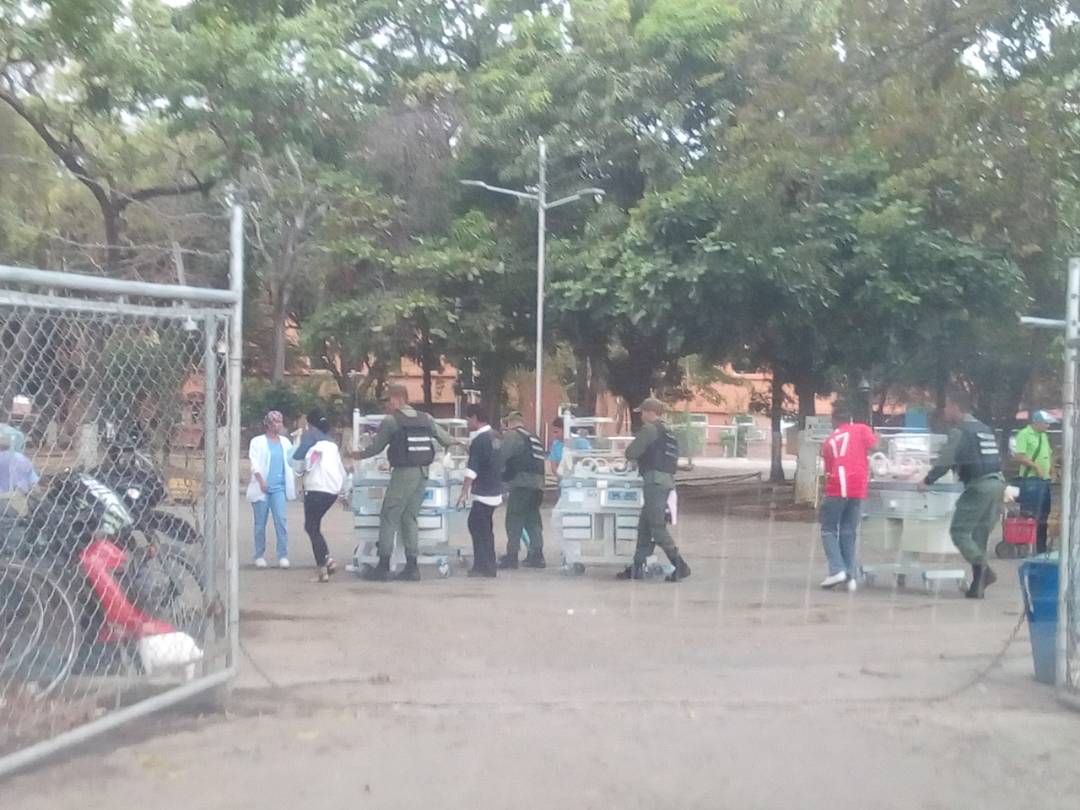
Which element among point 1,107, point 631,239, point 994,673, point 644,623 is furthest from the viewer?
point 631,239

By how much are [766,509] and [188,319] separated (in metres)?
18.2

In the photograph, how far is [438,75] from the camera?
2803 centimetres

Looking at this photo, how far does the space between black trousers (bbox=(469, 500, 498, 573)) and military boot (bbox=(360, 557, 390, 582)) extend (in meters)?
0.92

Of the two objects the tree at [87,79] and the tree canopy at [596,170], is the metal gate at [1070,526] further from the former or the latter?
the tree at [87,79]

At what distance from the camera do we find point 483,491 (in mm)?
13250

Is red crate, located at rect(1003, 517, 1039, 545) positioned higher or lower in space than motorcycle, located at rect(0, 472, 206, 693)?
lower

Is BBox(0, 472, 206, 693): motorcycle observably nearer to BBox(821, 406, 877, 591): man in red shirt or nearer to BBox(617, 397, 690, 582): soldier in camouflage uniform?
BBox(617, 397, 690, 582): soldier in camouflage uniform

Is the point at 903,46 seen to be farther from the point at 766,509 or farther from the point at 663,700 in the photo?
the point at 766,509

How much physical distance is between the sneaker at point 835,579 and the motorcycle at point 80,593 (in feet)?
21.8

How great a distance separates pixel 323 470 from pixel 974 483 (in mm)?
5752

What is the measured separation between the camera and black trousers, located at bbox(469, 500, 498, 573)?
43.5ft

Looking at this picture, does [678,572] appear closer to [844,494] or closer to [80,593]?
[844,494]

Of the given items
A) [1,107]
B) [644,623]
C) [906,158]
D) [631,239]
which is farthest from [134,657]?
[631,239]

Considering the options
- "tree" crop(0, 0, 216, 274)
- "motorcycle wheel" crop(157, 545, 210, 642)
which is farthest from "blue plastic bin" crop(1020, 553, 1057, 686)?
"tree" crop(0, 0, 216, 274)
